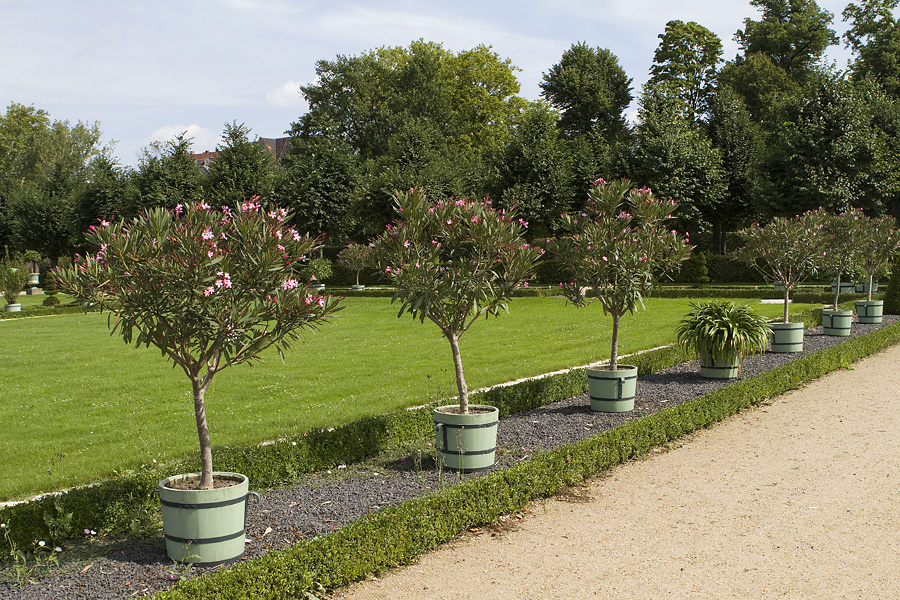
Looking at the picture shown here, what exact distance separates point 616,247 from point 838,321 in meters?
8.96

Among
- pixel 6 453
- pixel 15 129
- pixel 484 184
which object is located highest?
pixel 15 129

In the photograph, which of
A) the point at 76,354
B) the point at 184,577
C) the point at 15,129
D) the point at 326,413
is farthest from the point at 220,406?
the point at 15,129

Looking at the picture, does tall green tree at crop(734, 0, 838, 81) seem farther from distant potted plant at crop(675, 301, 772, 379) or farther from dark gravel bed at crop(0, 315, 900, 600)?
dark gravel bed at crop(0, 315, 900, 600)

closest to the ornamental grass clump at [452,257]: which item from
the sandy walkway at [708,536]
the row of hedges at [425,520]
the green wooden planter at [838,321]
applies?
the row of hedges at [425,520]

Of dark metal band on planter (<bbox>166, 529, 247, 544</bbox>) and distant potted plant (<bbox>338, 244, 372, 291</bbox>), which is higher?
distant potted plant (<bbox>338, 244, 372, 291</bbox>)

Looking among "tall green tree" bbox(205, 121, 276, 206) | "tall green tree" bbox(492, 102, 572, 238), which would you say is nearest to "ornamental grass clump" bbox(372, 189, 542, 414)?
"tall green tree" bbox(492, 102, 572, 238)

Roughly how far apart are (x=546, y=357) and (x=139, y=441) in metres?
7.12

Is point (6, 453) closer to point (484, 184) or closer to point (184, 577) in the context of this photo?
point (184, 577)

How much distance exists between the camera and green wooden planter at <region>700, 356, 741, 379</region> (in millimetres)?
10172

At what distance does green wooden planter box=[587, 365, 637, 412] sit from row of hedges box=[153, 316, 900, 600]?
2.28ft

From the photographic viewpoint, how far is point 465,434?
6020mm

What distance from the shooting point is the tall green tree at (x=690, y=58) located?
41.7 m

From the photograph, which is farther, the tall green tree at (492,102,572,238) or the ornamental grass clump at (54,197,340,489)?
the tall green tree at (492,102,572,238)

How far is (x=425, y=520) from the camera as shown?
468 cm
